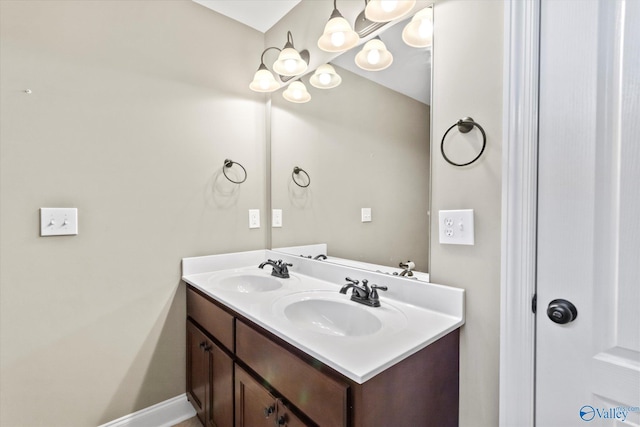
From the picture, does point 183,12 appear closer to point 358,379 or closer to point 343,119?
point 343,119

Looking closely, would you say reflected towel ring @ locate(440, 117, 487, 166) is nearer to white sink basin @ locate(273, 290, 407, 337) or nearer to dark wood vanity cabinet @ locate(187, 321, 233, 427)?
white sink basin @ locate(273, 290, 407, 337)

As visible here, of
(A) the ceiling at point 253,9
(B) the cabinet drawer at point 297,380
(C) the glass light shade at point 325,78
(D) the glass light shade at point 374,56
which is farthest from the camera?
(A) the ceiling at point 253,9

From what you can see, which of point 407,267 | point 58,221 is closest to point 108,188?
point 58,221

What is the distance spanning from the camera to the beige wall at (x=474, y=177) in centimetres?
99

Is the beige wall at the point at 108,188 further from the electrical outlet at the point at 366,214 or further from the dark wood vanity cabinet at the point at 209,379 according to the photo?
the electrical outlet at the point at 366,214

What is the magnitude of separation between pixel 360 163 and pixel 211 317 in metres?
1.07

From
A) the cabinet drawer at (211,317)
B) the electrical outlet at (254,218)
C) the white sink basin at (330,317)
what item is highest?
the electrical outlet at (254,218)

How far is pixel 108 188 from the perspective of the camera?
60.3 inches

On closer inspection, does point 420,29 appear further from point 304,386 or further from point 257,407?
point 257,407

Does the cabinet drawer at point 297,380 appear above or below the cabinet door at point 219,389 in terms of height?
above

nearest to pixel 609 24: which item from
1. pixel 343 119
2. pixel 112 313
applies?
pixel 343 119

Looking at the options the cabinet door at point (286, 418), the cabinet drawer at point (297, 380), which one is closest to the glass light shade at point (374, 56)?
the cabinet drawer at point (297, 380)

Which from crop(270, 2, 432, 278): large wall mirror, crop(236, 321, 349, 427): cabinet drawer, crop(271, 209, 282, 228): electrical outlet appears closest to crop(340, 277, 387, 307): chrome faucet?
crop(270, 2, 432, 278): large wall mirror

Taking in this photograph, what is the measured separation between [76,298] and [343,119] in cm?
163
